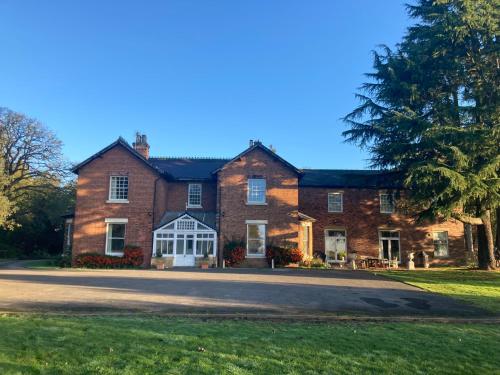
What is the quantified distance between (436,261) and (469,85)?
14785 millimetres

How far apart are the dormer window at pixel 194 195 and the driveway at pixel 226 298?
44.9 ft

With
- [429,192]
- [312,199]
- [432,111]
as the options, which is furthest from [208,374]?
[312,199]

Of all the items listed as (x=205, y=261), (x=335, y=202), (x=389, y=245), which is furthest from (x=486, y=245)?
(x=205, y=261)

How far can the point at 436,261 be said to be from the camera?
3250 centimetres

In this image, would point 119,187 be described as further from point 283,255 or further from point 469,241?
point 469,241

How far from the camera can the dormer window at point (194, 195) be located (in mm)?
30453

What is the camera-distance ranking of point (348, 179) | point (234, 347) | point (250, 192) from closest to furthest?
point (234, 347), point (250, 192), point (348, 179)

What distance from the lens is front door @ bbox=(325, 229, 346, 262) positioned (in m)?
32.6

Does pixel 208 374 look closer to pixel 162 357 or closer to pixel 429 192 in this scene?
pixel 162 357

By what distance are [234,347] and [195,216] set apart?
22040 millimetres

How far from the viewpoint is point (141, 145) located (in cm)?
3356

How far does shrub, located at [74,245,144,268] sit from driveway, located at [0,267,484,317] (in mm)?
9724

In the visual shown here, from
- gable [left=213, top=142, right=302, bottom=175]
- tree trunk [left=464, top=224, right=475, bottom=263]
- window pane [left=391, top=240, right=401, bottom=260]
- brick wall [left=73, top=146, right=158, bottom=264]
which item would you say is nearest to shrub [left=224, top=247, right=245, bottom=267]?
brick wall [left=73, top=146, right=158, bottom=264]

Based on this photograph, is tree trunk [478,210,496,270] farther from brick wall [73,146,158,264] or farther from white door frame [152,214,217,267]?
brick wall [73,146,158,264]
